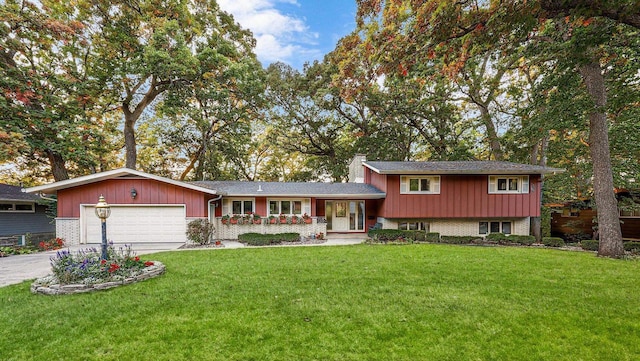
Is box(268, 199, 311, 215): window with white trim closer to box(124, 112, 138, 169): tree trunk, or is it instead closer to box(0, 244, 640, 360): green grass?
box(0, 244, 640, 360): green grass

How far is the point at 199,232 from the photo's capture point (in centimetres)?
1165

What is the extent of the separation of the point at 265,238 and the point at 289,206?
2.56 metres

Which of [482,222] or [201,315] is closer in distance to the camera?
[201,315]

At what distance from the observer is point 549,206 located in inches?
568

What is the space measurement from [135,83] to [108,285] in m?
15.8

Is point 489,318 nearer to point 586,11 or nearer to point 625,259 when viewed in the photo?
point 586,11

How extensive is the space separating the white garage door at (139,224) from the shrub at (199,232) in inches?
25.3

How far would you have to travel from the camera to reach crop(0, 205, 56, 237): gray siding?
1408 centimetres

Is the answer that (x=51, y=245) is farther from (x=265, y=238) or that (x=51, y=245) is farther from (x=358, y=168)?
(x=358, y=168)

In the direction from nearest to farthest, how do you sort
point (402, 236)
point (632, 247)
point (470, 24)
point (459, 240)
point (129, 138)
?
point (470, 24)
point (632, 247)
point (459, 240)
point (402, 236)
point (129, 138)

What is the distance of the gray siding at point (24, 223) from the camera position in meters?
14.1

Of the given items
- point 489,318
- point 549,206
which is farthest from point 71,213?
point 549,206

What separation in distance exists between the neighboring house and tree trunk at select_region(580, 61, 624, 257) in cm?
2336

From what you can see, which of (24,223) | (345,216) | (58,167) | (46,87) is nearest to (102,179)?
(58,167)
